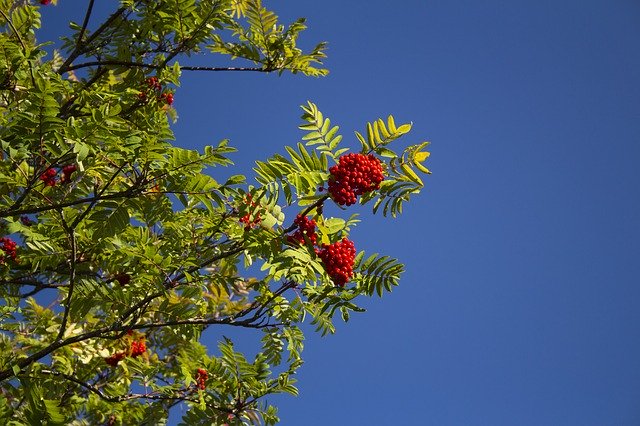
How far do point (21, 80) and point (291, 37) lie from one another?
252 cm

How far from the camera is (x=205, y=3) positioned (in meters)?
5.18

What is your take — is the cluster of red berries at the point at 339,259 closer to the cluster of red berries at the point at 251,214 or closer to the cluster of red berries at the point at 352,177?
the cluster of red berries at the point at 352,177

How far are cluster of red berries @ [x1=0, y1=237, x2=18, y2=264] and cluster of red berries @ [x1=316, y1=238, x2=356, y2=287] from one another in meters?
2.99

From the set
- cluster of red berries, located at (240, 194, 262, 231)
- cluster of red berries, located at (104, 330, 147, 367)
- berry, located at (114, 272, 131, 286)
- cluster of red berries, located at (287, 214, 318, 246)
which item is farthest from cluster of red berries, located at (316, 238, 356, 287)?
cluster of red berries, located at (104, 330, 147, 367)

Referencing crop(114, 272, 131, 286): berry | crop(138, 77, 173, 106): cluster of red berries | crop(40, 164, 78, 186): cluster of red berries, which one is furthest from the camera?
crop(138, 77, 173, 106): cluster of red berries

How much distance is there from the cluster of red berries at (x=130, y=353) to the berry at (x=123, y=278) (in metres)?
0.96

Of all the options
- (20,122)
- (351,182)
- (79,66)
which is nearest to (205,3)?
(79,66)

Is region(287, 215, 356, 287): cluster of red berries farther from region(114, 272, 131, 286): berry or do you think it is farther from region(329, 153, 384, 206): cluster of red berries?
region(114, 272, 131, 286): berry

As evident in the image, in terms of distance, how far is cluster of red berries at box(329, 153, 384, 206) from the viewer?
3.42 metres

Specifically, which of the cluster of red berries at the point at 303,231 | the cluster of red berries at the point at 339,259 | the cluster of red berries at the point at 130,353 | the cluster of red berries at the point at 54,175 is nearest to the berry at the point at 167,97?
the cluster of red berries at the point at 54,175

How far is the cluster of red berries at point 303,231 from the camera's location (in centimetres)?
355

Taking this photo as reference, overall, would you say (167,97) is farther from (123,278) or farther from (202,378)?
(202,378)

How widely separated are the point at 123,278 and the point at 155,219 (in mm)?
647

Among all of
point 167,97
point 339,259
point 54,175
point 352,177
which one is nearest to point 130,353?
point 54,175
